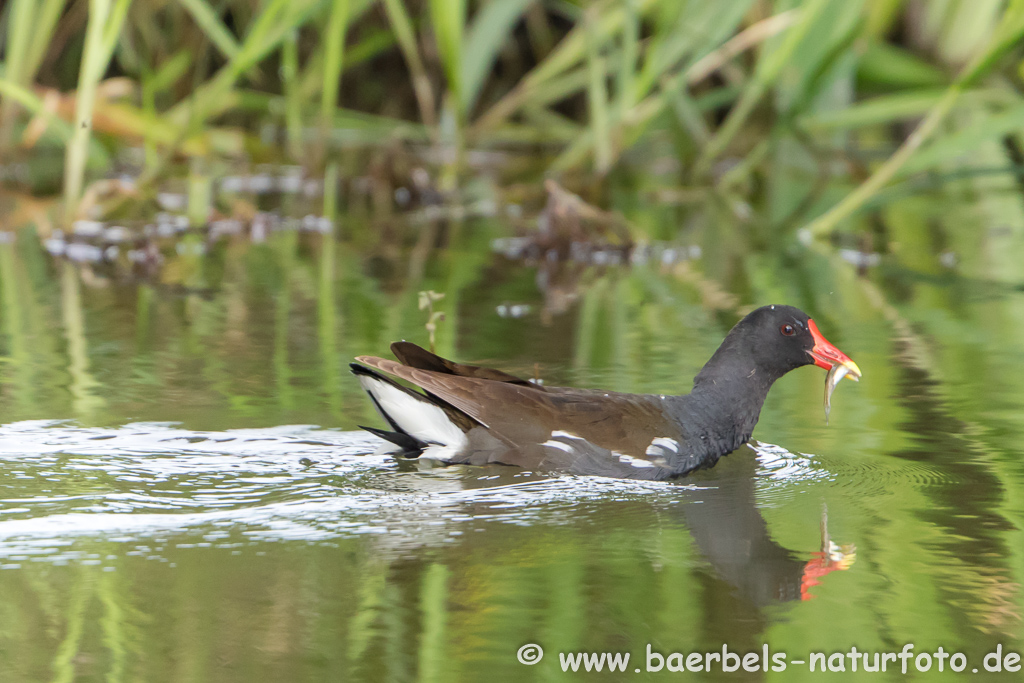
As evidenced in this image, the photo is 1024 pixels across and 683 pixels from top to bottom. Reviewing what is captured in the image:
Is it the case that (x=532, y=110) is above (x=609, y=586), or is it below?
above

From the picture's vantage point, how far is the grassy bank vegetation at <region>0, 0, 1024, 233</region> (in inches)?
283

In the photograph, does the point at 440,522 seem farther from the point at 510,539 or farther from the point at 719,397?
the point at 719,397

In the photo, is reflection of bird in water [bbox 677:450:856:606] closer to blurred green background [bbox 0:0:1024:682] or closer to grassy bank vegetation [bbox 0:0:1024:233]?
blurred green background [bbox 0:0:1024:682]

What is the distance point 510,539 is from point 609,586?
0.37 m

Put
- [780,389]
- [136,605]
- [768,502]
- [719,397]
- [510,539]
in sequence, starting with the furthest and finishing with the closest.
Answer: [780,389]
[719,397]
[768,502]
[510,539]
[136,605]

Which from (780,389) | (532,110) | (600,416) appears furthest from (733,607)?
(532,110)

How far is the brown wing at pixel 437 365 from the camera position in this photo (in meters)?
4.16

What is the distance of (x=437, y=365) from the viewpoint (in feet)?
13.8

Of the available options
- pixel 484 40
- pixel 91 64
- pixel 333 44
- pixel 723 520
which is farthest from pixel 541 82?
pixel 723 520

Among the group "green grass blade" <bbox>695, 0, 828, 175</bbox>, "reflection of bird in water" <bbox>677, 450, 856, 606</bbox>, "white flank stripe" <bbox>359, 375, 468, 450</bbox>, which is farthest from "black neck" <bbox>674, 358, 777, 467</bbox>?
"green grass blade" <bbox>695, 0, 828, 175</bbox>

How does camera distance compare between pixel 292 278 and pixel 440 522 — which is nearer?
pixel 440 522

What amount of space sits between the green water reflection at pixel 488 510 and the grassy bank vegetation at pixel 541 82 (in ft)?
4.20

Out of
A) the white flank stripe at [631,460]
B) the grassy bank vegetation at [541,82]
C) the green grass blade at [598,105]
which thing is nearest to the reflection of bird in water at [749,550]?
the white flank stripe at [631,460]

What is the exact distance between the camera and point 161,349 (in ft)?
18.2
